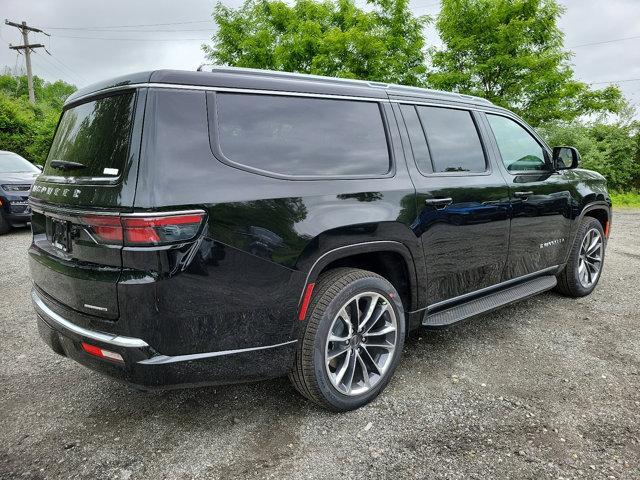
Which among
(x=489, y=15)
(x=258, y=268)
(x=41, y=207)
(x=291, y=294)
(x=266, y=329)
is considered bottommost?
(x=266, y=329)

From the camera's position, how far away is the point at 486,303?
3391mm

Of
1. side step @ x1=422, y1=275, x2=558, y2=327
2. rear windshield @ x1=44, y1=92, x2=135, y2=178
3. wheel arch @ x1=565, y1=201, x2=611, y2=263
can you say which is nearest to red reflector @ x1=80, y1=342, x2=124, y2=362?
rear windshield @ x1=44, y1=92, x2=135, y2=178

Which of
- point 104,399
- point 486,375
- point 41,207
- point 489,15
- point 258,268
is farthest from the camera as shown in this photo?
point 489,15

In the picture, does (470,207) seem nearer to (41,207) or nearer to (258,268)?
(258,268)

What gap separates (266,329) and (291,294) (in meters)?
0.21

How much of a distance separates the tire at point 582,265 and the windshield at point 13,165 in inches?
384

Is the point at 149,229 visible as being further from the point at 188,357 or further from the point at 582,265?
the point at 582,265

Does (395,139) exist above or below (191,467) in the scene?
above

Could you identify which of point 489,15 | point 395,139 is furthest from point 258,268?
point 489,15

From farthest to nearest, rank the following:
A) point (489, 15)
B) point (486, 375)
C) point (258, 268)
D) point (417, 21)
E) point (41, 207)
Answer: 1. point (417, 21)
2. point (489, 15)
3. point (486, 375)
4. point (41, 207)
5. point (258, 268)

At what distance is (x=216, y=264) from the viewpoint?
2061mm

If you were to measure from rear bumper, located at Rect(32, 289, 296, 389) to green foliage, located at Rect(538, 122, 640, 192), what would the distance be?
59.8 feet

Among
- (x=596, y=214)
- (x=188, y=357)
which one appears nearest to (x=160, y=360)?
(x=188, y=357)

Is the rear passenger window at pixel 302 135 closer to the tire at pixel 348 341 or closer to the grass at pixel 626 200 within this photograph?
the tire at pixel 348 341
